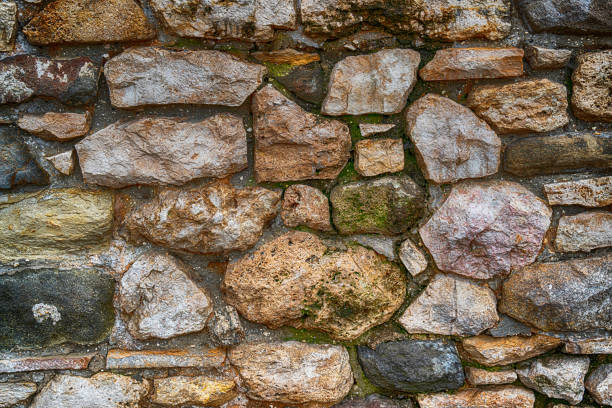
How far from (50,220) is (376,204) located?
0.92 meters

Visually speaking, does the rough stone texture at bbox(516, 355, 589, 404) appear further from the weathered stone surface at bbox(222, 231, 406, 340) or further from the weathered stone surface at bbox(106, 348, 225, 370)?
the weathered stone surface at bbox(106, 348, 225, 370)

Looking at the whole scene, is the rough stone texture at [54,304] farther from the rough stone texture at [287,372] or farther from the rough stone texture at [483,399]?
the rough stone texture at [483,399]

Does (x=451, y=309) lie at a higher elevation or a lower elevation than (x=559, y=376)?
higher

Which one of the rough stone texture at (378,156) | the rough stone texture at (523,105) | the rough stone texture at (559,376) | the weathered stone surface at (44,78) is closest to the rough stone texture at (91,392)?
the weathered stone surface at (44,78)

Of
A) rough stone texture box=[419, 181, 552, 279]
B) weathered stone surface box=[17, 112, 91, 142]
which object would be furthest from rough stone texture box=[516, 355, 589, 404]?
weathered stone surface box=[17, 112, 91, 142]

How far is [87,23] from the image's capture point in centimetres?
125

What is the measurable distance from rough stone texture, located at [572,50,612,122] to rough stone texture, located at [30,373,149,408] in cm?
151

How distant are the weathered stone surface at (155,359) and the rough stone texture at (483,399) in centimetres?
67

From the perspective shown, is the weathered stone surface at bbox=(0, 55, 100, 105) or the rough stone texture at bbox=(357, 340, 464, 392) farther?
the rough stone texture at bbox=(357, 340, 464, 392)

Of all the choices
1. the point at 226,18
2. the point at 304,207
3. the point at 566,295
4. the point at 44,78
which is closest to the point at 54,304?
the point at 44,78

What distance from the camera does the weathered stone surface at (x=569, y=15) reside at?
1.31 m

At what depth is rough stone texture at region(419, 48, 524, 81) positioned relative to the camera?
1323 millimetres

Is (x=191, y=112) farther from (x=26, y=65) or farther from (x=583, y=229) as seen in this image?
(x=583, y=229)

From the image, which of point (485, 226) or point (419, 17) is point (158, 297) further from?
point (419, 17)
